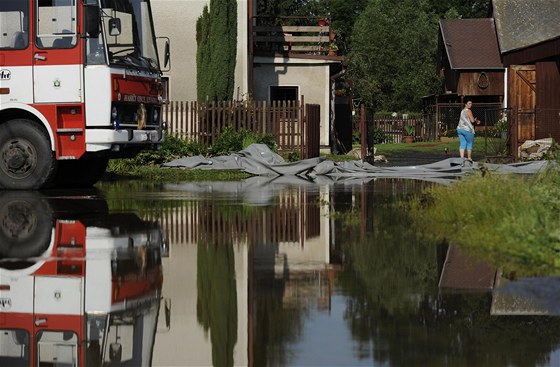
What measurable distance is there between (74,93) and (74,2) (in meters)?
1.57

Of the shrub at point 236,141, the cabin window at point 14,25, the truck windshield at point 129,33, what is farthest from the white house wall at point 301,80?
the cabin window at point 14,25

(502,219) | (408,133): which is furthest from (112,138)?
(408,133)

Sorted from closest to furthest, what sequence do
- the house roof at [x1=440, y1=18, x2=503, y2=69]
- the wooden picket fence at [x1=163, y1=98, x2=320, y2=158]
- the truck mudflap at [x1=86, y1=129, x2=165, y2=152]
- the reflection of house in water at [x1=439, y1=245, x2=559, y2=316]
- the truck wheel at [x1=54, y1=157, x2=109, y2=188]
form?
the reflection of house in water at [x1=439, y1=245, x2=559, y2=316], the truck mudflap at [x1=86, y1=129, x2=165, y2=152], the truck wheel at [x1=54, y1=157, x2=109, y2=188], the wooden picket fence at [x1=163, y1=98, x2=320, y2=158], the house roof at [x1=440, y1=18, x2=503, y2=69]

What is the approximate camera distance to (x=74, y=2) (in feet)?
66.5

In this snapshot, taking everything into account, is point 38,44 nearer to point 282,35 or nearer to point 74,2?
point 74,2

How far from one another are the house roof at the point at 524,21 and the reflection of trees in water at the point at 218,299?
5142cm

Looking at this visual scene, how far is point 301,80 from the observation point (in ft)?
130

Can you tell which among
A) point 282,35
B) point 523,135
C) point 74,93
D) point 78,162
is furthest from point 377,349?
point 282,35

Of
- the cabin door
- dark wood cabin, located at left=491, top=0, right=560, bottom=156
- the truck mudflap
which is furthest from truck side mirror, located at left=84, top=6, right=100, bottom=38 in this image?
the cabin door

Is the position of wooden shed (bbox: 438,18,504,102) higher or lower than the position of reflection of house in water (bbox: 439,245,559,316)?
higher

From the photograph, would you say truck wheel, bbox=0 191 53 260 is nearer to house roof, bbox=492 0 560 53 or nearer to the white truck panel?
the white truck panel

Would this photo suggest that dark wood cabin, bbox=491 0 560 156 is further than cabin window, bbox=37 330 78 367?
Yes

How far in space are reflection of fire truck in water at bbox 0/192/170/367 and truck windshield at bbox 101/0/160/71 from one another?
6262mm

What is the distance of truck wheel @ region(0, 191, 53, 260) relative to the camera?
11567mm
